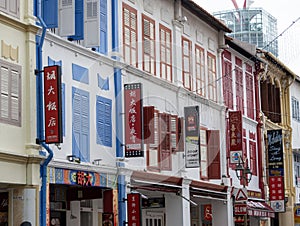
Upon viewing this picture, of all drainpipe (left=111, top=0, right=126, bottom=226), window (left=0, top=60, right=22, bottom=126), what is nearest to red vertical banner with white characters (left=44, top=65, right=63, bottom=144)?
window (left=0, top=60, right=22, bottom=126)

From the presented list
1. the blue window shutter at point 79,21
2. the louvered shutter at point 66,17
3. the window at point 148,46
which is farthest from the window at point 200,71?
the louvered shutter at point 66,17

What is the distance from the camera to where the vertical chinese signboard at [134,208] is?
20531mm

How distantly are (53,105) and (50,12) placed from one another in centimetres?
245

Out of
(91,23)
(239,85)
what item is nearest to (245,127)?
(239,85)

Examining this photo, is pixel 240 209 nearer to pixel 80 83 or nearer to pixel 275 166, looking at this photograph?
pixel 275 166

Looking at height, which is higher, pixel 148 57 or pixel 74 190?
pixel 148 57

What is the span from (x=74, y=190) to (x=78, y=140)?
2.05 meters

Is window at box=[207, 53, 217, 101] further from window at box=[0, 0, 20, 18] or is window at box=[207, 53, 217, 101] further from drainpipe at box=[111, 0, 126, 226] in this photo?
window at box=[0, 0, 20, 18]

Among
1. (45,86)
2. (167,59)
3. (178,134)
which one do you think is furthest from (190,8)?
(45,86)

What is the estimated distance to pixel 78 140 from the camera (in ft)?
62.8

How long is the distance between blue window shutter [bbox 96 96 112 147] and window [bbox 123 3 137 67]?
179 centimetres

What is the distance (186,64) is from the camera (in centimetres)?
2600

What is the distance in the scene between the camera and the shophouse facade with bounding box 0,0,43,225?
659 inches

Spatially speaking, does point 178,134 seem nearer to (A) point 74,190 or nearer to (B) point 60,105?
(A) point 74,190
